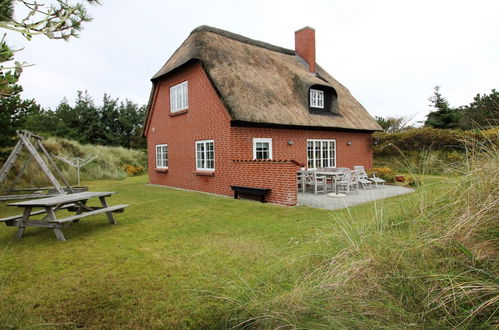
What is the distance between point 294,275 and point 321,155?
1126cm

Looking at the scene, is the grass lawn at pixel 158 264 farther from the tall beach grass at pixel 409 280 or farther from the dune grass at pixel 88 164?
the dune grass at pixel 88 164

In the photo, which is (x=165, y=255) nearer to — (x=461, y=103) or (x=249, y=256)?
(x=249, y=256)

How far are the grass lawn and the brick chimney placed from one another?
38.2ft

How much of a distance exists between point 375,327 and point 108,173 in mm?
20324

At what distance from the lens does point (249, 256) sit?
4047 millimetres

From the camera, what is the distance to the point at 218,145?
420 inches

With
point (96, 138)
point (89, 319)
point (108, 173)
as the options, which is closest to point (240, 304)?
point (89, 319)

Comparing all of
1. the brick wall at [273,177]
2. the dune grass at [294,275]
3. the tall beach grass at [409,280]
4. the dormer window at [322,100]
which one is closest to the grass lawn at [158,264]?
the dune grass at [294,275]

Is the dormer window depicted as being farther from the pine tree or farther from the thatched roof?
the pine tree

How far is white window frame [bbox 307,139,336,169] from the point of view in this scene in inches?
509

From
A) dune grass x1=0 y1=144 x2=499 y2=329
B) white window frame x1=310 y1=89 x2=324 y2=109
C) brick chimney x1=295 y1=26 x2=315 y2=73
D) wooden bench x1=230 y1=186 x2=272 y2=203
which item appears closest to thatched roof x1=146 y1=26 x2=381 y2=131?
white window frame x1=310 y1=89 x2=324 y2=109

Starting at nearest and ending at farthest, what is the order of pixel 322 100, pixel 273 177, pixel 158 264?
pixel 158 264, pixel 273 177, pixel 322 100

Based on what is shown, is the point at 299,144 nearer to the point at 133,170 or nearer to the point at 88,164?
the point at 88,164

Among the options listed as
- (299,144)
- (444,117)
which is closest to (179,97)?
(299,144)
